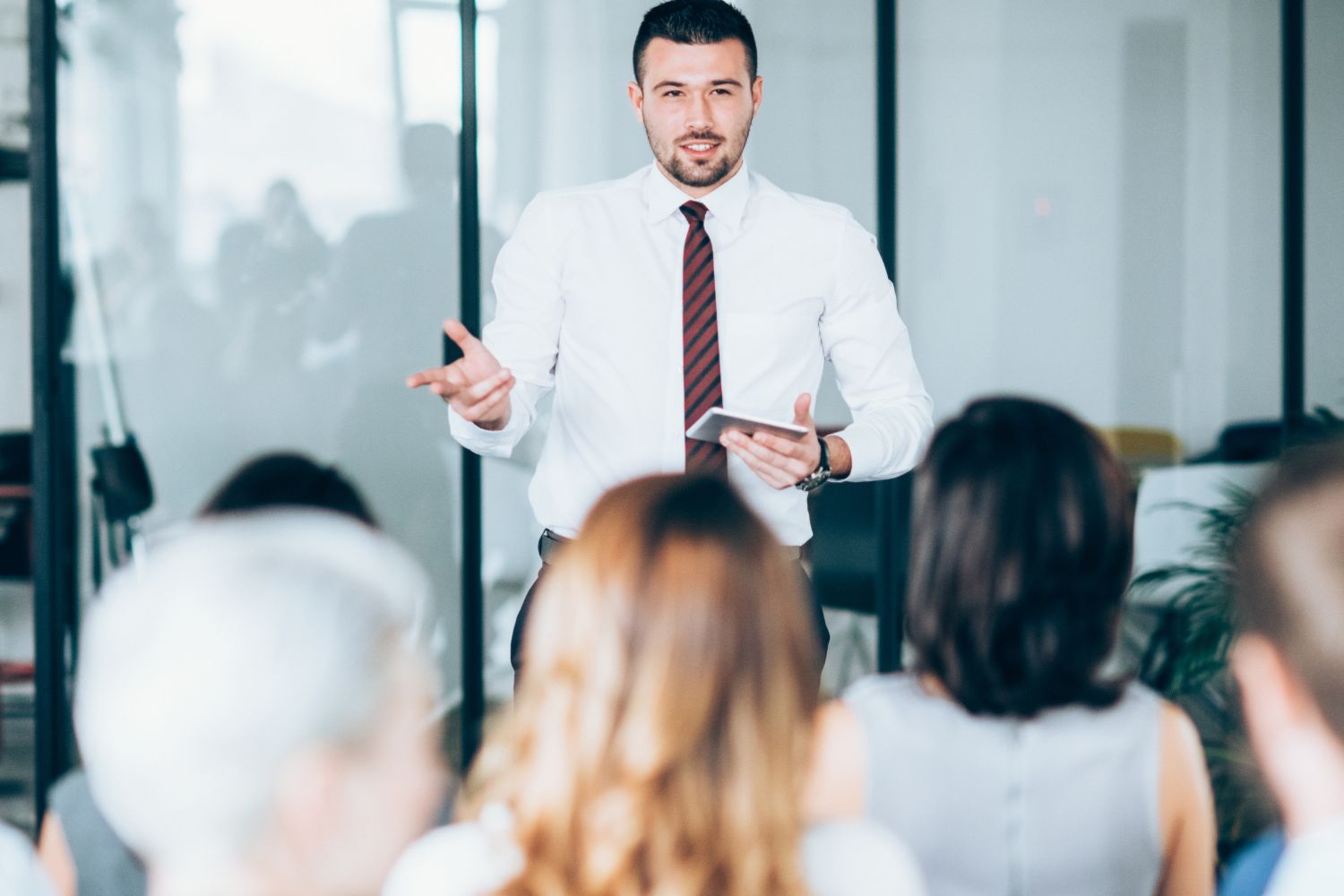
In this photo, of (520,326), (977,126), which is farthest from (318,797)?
(977,126)

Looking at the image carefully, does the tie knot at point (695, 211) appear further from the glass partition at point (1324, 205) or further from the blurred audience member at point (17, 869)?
the glass partition at point (1324, 205)

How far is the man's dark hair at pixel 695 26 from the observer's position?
2924 mm

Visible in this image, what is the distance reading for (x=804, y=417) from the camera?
8.29ft

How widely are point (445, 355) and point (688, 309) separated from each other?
1132 mm

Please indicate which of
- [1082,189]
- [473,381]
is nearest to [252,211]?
[473,381]

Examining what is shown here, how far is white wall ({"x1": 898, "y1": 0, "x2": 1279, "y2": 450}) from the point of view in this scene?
13.2 feet

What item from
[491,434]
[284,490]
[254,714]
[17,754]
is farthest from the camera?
[17,754]

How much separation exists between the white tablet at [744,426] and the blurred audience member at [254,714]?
49.3 inches

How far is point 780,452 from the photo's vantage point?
8.14ft

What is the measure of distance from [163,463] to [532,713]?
293 centimetres

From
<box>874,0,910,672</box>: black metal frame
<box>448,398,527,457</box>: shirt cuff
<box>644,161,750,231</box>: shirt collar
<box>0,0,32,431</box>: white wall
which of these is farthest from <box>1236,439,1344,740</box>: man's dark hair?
<box>0,0,32,431</box>: white wall

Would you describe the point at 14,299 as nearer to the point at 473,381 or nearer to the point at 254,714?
the point at 473,381

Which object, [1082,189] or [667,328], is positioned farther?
[1082,189]

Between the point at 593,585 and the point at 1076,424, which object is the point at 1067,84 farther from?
the point at 593,585
